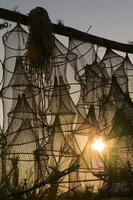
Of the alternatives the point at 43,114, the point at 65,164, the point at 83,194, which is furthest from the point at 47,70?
the point at 83,194

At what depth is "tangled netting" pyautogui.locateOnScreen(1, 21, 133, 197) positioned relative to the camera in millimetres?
4645

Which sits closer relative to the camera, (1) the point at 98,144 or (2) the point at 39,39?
(2) the point at 39,39

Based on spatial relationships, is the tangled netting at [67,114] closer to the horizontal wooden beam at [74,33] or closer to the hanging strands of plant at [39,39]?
the hanging strands of plant at [39,39]

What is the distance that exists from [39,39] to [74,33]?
66 centimetres

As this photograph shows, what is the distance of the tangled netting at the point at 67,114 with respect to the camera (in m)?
4.64

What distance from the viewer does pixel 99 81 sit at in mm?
6094

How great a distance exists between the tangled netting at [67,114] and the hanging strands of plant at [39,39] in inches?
2.5

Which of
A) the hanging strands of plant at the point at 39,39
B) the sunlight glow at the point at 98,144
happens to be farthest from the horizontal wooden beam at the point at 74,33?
the sunlight glow at the point at 98,144

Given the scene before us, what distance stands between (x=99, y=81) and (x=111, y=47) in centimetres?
68

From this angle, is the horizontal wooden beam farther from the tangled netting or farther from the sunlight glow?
the sunlight glow

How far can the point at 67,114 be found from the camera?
568 centimetres

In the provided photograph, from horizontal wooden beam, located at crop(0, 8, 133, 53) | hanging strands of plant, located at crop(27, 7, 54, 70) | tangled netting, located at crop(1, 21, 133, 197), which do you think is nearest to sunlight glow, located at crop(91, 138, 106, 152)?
tangled netting, located at crop(1, 21, 133, 197)

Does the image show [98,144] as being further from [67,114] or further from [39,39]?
[39,39]

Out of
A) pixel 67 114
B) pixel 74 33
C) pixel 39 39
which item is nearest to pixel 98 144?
pixel 67 114
